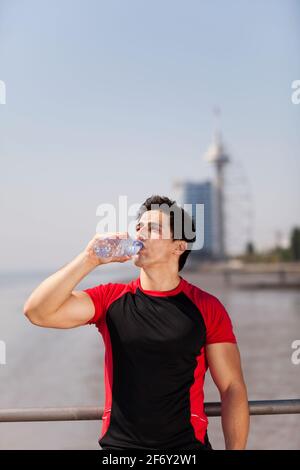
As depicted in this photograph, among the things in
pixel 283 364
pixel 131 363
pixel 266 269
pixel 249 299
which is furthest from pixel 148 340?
pixel 266 269

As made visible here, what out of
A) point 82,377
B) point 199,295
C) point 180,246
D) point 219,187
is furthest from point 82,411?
point 219,187

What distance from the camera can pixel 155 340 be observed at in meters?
1.75

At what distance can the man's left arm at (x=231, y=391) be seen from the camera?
181 cm

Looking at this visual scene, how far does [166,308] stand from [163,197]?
43cm

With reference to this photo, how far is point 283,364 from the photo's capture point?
15.4 metres

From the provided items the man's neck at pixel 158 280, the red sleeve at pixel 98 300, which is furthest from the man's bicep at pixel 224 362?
the red sleeve at pixel 98 300

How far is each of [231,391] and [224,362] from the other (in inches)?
4.3

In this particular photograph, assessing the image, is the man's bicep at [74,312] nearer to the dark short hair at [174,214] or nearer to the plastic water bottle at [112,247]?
the plastic water bottle at [112,247]

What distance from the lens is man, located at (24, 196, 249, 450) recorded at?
1.74 metres

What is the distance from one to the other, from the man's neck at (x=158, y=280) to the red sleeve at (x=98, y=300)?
145mm

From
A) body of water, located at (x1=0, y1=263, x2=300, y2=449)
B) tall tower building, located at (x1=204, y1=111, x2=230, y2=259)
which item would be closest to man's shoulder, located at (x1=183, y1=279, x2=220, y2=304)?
body of water, located at (x1=0, y1=263, x2=300, y2=449)

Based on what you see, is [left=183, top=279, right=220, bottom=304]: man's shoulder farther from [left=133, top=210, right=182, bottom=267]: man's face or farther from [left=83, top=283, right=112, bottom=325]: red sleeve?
[left=83, top=283, right=112, bottom=325]: red sleeve
